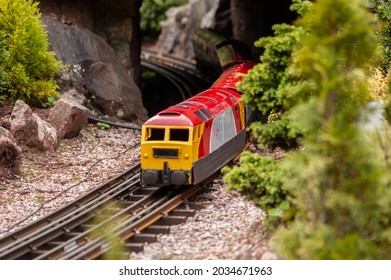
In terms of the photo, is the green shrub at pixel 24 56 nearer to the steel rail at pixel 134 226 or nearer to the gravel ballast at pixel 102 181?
the gravel ballast at pixel 102 181

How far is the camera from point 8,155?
675 inches

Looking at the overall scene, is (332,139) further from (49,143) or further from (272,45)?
(49,143)

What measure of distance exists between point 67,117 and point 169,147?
5.38m

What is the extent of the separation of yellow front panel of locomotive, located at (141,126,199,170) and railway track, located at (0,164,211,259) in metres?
0.77

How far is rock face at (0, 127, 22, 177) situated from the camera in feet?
55.6

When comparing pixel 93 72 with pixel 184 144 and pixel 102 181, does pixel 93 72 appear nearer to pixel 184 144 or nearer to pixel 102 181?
pixel 102 181

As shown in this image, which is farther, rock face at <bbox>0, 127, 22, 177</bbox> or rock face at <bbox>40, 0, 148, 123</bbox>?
rock face at <bbox>40, 0, 148, 123</bbox>

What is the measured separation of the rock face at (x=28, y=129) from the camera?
738 inches

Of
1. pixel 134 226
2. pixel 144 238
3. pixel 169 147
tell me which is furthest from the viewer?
pixel 169 147

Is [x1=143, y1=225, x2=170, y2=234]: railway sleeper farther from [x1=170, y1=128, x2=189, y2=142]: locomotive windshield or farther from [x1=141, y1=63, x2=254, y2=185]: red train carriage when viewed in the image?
[x1=170, y1=128, x2=189, y2=142]: locomotive windshield

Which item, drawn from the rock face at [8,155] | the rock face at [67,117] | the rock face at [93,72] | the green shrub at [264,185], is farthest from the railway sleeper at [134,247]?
the rock face at [93,72]

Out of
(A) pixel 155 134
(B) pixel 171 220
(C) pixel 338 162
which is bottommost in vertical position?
(B) pixel 171 220

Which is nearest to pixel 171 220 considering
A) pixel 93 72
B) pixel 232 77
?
pixel 232 77

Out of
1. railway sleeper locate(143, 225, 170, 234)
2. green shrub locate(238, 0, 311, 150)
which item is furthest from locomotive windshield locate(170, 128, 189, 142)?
green shrub locate(238, 0, 311, 150)
